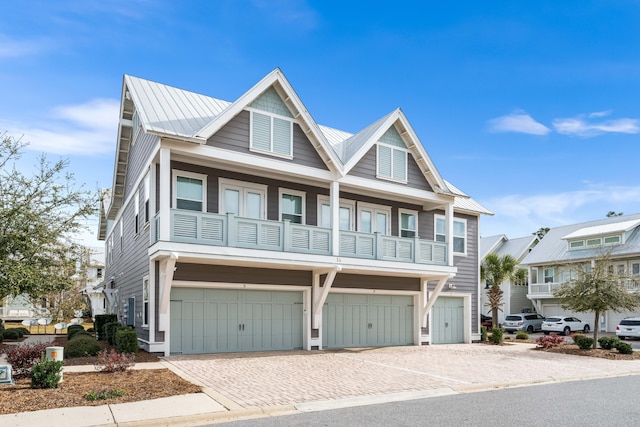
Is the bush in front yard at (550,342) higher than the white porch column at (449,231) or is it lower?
lower

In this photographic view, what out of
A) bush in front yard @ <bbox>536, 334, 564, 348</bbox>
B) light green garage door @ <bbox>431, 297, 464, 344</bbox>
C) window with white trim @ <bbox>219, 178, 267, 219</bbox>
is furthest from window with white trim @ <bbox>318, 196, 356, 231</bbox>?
bush in front yard @ <bbox>536, 334, 564, 348</bbox>

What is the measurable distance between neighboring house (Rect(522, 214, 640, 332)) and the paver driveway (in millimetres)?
23173

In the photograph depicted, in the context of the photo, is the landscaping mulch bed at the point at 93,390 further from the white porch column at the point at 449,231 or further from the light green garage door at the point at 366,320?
the white porch column at the point at 449,231

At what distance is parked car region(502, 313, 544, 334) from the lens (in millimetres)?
→ 41875

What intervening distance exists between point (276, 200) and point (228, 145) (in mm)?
3420

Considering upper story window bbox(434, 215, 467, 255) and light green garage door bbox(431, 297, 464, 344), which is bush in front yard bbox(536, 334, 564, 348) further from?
upper story window bbox(434, 215, 467, 255)

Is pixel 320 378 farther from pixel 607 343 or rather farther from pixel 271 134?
pixel 607 343

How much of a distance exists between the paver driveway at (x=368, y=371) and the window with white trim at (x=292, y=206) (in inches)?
201

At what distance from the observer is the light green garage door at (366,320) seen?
2189cm

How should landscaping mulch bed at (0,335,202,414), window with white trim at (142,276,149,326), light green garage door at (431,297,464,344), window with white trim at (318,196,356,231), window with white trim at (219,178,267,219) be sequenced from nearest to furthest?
landscaping mulch bed at (0,335,202,414) < window with white trim at (142,276,149,326) < window with white trim at (219,178,267,219) < window with white trim at (318,196,356,231) < light green garage door at (431,297,464,344)

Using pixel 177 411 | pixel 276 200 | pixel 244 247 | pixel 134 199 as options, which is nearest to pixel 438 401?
pixel 177 411

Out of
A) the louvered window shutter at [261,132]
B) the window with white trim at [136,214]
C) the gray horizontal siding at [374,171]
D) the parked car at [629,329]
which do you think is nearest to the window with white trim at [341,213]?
the gray horizontal siding at [374,171]

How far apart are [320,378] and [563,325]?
31858 millimetres

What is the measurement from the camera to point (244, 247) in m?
17.8
